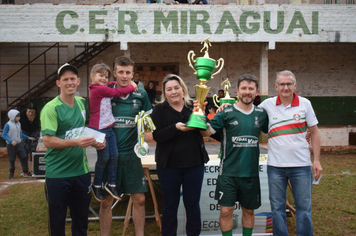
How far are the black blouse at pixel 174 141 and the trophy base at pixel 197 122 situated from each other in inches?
7.6

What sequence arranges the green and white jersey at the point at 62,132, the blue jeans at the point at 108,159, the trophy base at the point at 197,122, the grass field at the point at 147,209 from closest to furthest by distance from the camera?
the green and white jersey at the point at 62,132, the trophy base at the point at 197,122, the blue jeans at the point at 108,159, the grass field at the point at 147,209

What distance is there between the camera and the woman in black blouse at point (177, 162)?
10.8 ft

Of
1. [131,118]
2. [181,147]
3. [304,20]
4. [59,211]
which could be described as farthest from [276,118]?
[304,20]

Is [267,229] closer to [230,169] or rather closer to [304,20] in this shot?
[230,169]

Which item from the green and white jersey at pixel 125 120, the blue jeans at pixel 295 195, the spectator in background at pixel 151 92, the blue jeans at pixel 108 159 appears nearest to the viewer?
the blue jeans at pixel 295 195

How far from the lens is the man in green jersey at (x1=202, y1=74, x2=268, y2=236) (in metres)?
3.31

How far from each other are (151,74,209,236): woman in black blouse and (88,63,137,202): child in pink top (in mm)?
489

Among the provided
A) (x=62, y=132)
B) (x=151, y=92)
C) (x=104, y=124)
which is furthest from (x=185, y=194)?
(x=151, y=92)

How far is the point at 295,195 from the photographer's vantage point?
332 centimetres

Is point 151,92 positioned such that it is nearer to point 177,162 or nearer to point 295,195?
point 177,162

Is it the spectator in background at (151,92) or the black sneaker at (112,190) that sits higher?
the spectator in background at (151,92)

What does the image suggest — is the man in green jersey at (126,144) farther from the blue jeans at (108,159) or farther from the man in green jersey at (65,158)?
the man in green jersey at (65,158)

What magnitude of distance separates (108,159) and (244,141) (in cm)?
147

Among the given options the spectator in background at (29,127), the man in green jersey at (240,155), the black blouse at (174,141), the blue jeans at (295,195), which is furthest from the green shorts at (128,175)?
the spectator in background at (29,127)
